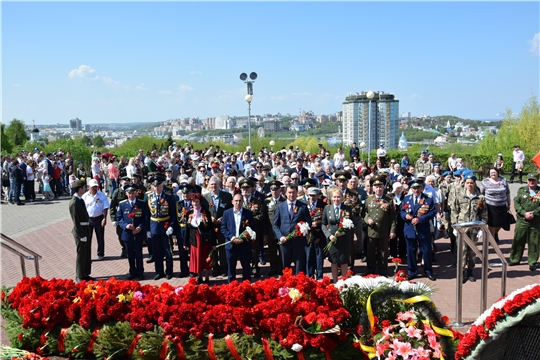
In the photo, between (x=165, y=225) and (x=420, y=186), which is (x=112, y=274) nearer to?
(x=165, y=225)

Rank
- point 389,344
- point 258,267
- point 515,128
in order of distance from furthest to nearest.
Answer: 1. point 515,128
2. point 258,267
3. point 389,344

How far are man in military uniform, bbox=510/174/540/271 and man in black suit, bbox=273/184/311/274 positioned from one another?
4.41 meters

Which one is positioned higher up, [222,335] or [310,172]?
[310,172]

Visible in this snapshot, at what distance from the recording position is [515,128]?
1260 inches

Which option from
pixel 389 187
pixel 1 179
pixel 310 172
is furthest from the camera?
pixel 1 179

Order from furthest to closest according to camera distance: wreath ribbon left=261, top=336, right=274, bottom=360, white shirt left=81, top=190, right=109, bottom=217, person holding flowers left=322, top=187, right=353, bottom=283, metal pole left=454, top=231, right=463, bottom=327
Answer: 1. white shirt left=81, top=190, right=109, bottom=217
2. person holding flowers left=322, top=187, right=353, bottom=283
3. metal pole left=454, top=231, right=463, bottom=327
4. wreath ribbon left=261, top=336, right=274, bottom=360

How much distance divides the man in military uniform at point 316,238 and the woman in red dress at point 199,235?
1845 mm

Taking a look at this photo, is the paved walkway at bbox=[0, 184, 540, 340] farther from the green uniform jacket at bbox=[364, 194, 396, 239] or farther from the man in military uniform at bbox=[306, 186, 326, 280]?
the green uniform jacket at bbox=[364, 194, 396, 239]

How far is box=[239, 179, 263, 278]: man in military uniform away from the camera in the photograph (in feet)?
32.8

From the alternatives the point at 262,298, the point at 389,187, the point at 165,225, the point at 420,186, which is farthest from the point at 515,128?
the point at 262,298

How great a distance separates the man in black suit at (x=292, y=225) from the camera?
29.7 ft

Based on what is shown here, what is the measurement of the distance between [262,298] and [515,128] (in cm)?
3080

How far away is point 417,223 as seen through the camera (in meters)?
9.29

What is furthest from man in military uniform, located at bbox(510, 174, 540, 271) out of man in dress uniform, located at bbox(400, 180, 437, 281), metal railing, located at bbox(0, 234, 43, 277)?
metal railing, located at bbox(0, 234, 43, 277)
